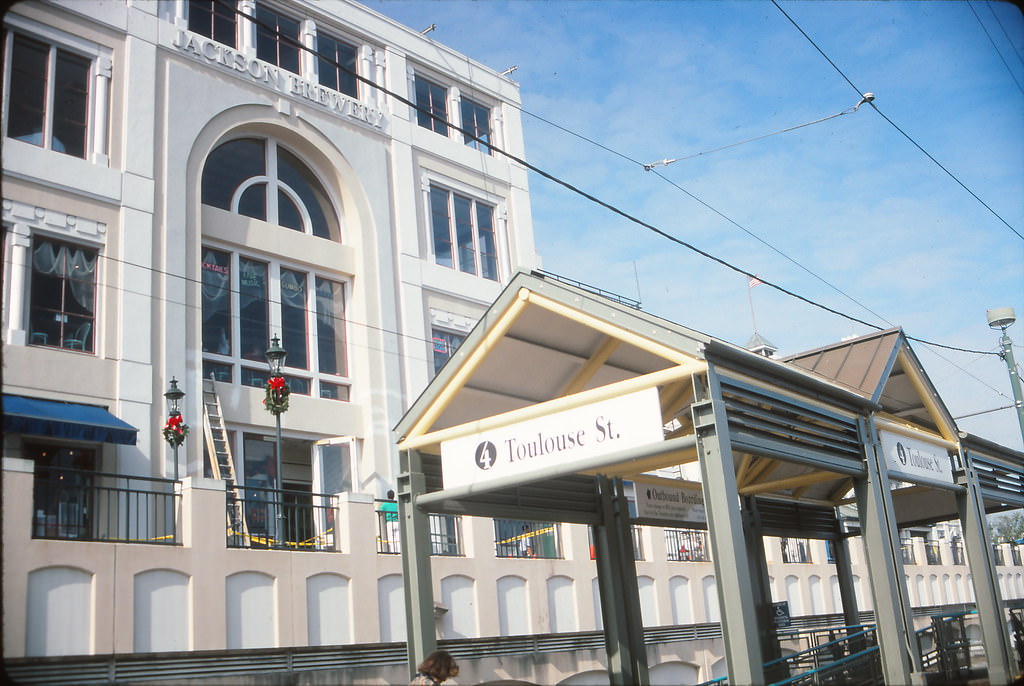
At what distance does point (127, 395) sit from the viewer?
68.5 ft

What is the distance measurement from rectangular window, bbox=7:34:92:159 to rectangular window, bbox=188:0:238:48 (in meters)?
3.71

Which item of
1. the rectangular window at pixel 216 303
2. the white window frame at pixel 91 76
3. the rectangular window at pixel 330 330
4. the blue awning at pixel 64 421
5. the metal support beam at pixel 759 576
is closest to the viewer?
the metal support beam at pixel 759 576

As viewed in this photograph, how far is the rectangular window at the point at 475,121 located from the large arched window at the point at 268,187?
6589 mm

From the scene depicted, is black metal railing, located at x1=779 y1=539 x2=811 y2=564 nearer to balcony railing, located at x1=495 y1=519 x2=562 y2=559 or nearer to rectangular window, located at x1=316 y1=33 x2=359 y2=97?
balcony railing, located at x1=495 y1=519 x2=562 y2=559

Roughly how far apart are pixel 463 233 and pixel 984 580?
64.0ft

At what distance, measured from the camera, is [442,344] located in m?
29.0

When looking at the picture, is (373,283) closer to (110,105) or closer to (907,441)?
(110,105)

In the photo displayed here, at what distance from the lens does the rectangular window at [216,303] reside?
23.7 meters

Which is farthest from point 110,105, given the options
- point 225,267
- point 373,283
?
point 373,283

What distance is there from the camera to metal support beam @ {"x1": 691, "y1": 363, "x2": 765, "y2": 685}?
365 inches

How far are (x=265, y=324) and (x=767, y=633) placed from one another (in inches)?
561

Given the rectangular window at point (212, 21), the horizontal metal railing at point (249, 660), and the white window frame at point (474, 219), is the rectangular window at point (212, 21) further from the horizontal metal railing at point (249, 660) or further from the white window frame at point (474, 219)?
the horizontal metal railing at point (249, 660)

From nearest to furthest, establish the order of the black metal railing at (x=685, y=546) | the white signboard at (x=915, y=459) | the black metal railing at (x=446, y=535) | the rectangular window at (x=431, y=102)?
the white signboard at (x=915, y=459)
the black metal railing at (x=446, y=535)
the black metal railing at (x=685, y=546)
the rectangular window at (x=431, y=102)

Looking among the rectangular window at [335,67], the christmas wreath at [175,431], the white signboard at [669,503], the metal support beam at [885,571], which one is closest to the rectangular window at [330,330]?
the rectangular window at [335,67]
